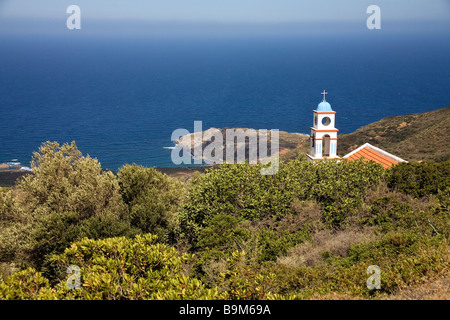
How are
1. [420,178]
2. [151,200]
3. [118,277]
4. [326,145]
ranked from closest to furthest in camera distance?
[118,277] < [420,178] < [151,200] < [326,145]

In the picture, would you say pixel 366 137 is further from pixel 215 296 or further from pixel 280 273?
pixel 215 296

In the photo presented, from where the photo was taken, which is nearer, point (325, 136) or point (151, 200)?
point (151, 200)

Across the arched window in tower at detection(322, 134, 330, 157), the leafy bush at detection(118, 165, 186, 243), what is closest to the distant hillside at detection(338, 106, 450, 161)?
the arched window in tower at detection(322, 134, 330, 157)

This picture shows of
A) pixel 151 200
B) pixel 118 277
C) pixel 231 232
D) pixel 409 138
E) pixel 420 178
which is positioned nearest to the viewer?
pixel 118 277

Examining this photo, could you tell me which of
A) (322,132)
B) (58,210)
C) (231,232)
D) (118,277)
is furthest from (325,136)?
(118,277)

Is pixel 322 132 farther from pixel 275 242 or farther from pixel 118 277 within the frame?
pixel 118 277

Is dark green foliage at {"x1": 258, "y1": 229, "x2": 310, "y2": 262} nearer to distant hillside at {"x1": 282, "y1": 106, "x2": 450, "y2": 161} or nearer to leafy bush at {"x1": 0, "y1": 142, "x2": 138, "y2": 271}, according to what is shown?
leafy bush at {"x1": 0, "y1": 142, "x2": 138, "y2": 271}

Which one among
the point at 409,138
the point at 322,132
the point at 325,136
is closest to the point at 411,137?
the point at 409,138

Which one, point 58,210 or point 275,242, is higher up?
point 275,242

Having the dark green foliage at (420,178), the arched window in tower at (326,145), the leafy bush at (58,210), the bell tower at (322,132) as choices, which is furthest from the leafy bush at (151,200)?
the dark green foliage at (420,178)

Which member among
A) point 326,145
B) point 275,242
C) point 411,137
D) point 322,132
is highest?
point 322,132
